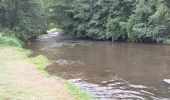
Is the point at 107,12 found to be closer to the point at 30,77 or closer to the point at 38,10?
the point at 38,10

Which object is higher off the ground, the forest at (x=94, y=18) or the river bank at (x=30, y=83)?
the forest at (x=94, y=18)

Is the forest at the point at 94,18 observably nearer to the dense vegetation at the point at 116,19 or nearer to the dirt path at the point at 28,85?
the dense vegetation at the point at 116,19

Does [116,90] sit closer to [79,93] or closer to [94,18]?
[79,93]

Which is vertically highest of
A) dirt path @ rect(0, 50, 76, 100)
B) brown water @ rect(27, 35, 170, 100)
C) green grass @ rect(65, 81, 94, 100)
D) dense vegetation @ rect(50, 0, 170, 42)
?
dense vegetation @ rect(50, 0, 170, 42)

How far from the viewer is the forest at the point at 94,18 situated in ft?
146

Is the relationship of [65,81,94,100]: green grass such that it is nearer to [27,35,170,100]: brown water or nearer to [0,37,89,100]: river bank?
[0,37,89,100]: river bank

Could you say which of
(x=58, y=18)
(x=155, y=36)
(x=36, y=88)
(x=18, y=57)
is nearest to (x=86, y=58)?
(x=18, y=57)

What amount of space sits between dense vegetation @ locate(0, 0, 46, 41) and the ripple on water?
25291mm

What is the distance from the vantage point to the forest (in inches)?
1754

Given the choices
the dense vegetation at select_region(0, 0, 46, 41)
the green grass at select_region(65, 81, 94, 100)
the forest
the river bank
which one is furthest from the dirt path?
the dense vegetation at select_region(0, 0, 46, 41)

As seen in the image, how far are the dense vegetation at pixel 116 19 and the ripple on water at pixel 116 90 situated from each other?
21.4m

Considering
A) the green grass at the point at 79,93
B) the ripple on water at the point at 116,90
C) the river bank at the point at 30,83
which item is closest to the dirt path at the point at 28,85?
the river bank at the point at 30,83

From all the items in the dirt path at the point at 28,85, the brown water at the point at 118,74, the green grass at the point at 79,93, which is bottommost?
the brown water at the point at 118,74

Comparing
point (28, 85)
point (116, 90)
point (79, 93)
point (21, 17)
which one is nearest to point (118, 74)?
point (116, 90)
